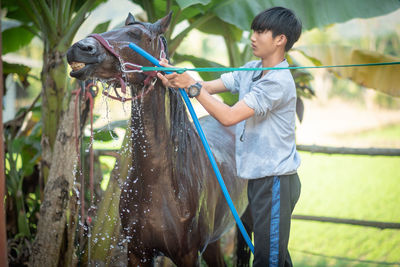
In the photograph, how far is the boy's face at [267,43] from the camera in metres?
2.22

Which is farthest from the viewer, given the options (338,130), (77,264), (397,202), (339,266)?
(338,130)

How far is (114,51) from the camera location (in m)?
2.05

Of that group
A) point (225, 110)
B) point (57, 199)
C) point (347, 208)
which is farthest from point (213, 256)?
point (347, 208)

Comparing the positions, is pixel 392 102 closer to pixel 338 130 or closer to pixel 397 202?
pixel 338 130

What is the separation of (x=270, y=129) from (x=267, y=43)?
45cm

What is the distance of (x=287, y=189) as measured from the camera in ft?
7.41

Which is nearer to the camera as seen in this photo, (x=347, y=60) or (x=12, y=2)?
(x=12, y=2)

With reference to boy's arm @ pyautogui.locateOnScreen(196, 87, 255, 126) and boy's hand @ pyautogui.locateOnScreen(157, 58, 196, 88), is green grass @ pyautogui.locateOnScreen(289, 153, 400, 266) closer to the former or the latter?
boy's arm @ pyautogui.locateOnScreen(196, 87, 255, 126)

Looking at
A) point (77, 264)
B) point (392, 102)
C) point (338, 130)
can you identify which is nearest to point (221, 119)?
point (77, 264)

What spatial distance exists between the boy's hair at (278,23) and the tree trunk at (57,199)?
1.83m

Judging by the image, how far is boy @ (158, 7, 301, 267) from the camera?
2160mm

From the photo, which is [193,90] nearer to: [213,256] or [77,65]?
[77,65]

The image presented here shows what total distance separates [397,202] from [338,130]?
952 centimetres

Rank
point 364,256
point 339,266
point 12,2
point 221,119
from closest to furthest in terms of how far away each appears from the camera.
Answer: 1. point 221,119
2. point 12,2
3. point 339,266
4. point 364,256
